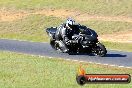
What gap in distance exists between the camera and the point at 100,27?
120 feet

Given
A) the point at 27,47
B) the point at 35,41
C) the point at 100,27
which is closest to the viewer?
the point at 27,47

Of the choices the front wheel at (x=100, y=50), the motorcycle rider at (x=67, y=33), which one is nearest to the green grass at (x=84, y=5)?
the motorcycle rider at (x=67, y=33)

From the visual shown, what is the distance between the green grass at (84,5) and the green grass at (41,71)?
21.1m

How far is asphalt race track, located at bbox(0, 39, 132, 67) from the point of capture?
21344 mm

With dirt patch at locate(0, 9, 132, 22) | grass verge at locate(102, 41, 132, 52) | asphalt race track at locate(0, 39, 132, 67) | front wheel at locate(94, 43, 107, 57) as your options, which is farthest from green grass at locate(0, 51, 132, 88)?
dirt patch at locate(0, 9, 132, 22)

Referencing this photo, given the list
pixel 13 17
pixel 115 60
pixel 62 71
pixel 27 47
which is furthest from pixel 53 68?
pixel 13 17

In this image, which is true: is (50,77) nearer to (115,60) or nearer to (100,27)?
(115,60)

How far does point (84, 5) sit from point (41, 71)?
27519mm

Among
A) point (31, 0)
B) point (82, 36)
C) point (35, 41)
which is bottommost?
point (31, 0)

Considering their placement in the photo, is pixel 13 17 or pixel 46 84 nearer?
pixel 46 84

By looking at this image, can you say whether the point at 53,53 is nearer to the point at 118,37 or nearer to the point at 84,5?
the point at 118,37

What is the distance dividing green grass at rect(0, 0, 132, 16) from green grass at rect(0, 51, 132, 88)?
21.1 m

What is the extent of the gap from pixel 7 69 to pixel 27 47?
7.59m

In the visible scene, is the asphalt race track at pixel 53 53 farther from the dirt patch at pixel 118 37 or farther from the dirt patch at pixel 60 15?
the dirt patch at pixel 60 15
